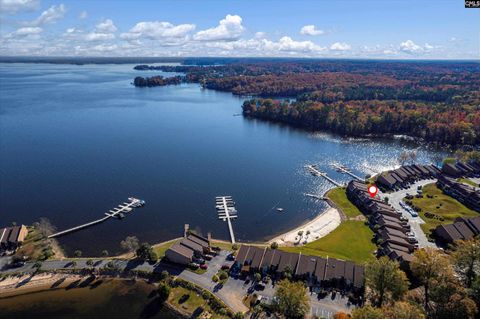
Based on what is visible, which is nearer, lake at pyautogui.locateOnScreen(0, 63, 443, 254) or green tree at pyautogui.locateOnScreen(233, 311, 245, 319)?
green tree at pyautogui.locateOnScreen(233, 311, 245, 319)

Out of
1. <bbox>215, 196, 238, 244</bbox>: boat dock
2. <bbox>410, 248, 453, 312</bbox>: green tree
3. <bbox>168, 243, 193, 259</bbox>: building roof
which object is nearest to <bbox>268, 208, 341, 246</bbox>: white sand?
<bbox>215, 196, 238, 244</bbox>: boat dock

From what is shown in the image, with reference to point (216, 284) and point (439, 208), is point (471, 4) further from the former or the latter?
point (216, 284)

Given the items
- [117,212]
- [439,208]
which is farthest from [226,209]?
[439,208]

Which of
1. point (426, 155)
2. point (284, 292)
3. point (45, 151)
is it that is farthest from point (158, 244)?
point (426, 155)

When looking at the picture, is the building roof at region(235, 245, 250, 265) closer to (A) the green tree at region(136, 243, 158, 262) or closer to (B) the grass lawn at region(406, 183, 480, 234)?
(A) the green tree at region(136, 243, 158, 262)

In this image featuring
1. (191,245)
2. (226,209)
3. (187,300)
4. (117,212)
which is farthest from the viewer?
(226,209)

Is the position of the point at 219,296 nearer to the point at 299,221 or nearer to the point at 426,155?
the point at 299,221
